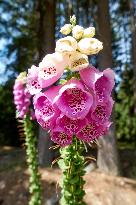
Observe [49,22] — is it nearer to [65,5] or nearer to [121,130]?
[65,5]

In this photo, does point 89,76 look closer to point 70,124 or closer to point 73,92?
point 73,92

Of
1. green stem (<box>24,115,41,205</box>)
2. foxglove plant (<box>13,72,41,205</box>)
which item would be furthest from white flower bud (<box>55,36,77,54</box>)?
green stem (<box>24,115,41,205</box>)

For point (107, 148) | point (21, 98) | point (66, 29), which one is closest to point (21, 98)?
point (21, 98)

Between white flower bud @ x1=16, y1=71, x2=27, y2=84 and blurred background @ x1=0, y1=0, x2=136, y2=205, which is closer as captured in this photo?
white flower bud @ x1=16, y1=71, x2=27, y2=84

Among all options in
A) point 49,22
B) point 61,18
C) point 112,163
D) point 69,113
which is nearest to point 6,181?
point 112,163

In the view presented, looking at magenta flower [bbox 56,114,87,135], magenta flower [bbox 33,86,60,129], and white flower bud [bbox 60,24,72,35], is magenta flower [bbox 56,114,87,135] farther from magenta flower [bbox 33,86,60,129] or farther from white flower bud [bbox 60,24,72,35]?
white flower bud [bbox 60,24,72,35]

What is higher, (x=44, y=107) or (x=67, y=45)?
(x=67, y=45)

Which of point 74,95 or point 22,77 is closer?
point 74,95
